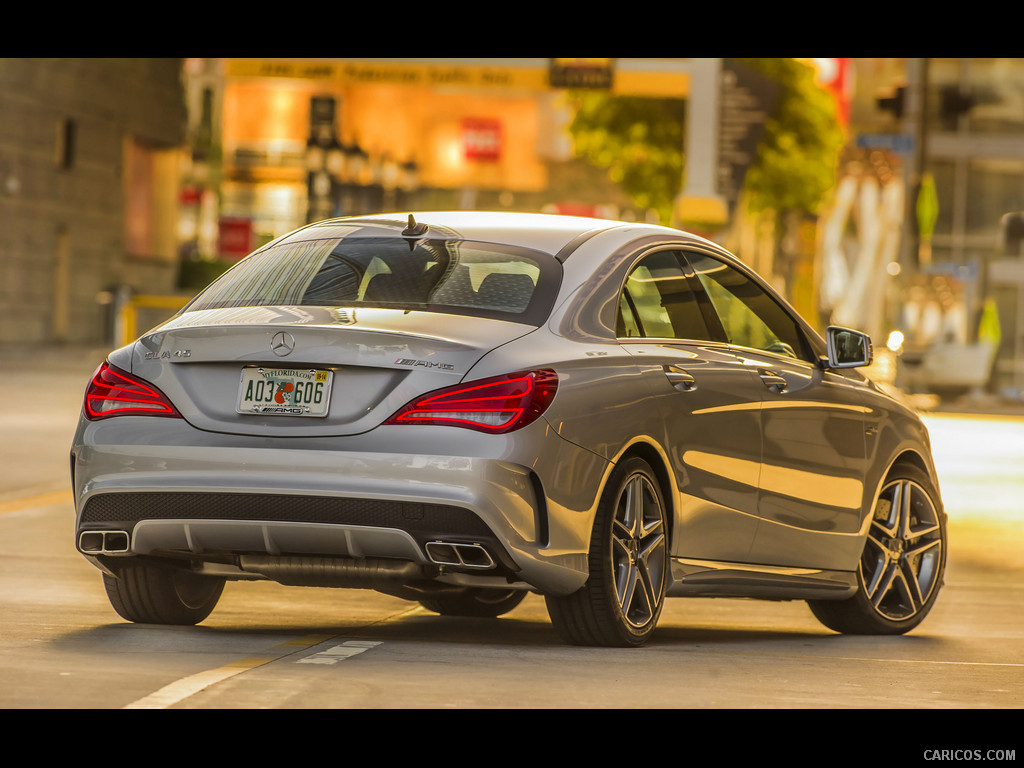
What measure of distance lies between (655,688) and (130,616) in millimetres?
2193

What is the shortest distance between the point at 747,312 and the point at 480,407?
192cm

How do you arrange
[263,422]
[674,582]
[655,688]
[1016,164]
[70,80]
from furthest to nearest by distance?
[1016,164] → [70,80] → [674,582] → [263,422] → [655,688]

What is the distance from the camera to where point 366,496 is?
6.25 meters

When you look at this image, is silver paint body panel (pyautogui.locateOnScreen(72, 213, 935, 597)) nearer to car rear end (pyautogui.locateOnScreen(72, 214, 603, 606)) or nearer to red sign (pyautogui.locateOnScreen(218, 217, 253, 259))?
car rear end (pyautogui.locateOnScreen(72, 214, 603, 606))

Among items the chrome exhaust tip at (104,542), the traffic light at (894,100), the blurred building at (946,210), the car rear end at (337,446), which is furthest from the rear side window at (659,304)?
the traffic light at (894,100)

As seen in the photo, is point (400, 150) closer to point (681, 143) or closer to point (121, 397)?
point (681, 143)

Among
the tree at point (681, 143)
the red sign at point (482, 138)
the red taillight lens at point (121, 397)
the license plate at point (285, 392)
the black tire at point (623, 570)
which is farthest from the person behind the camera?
the red sign at point (482, 138)

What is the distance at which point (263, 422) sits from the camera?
639 centimetres

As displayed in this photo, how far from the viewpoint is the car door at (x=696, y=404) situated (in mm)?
7062

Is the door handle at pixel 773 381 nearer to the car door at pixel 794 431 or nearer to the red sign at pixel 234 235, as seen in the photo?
the car door at pixel 794 431

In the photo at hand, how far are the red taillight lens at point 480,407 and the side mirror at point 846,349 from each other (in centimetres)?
218
